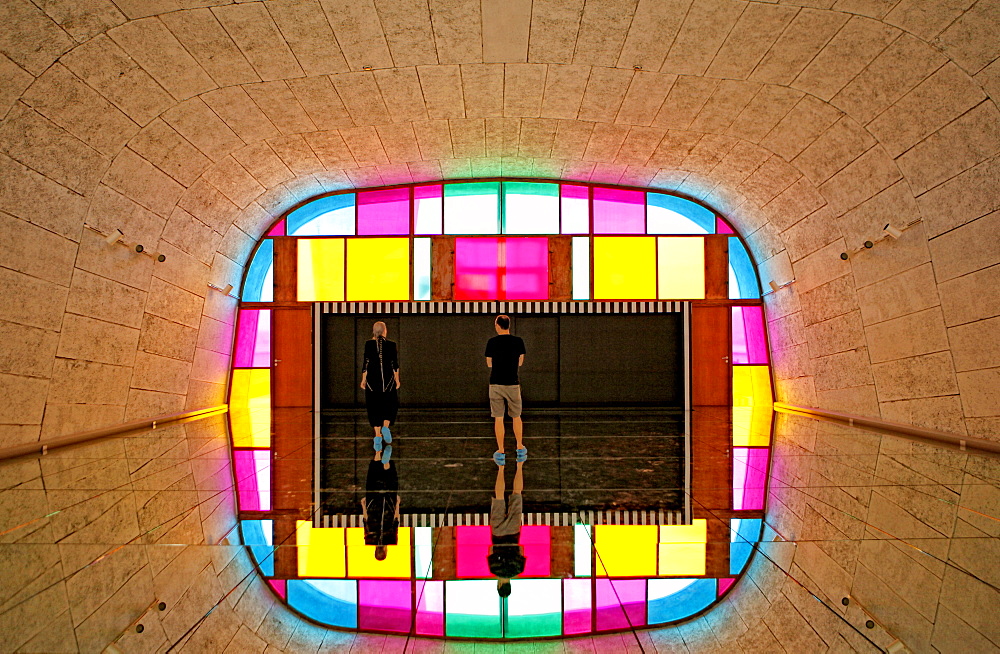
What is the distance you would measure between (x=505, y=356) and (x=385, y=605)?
4072 mm

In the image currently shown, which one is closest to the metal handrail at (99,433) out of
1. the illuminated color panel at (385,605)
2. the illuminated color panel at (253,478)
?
the illuminated color panel at (253,478)

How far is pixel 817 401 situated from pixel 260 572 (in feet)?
37.6

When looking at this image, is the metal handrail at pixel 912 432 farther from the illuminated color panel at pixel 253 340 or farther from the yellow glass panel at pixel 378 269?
the illuminated color panel at pixel 253 340

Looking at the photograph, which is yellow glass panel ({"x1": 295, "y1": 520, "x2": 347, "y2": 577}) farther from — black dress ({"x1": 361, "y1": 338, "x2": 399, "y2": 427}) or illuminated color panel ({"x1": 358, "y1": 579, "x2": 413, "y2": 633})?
black dress ({"x1": 361, "y1": 338, "x2": 399, "y2": 427})

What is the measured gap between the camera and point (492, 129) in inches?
456

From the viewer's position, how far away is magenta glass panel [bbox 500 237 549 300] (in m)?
14.9

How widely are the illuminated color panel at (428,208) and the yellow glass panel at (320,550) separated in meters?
11.1

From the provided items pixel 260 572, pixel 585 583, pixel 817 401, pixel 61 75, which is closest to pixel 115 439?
pixel 61 75

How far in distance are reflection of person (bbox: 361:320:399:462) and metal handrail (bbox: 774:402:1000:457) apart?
6314 mm

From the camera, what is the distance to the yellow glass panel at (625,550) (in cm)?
344

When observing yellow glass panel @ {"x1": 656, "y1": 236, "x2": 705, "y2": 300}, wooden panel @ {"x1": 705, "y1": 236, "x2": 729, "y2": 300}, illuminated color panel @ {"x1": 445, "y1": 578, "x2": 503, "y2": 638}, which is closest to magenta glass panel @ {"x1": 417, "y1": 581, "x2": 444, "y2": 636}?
illuminated color panel @ {"x1": 445, "y1": 578, "x2": 503, "y2": 638}

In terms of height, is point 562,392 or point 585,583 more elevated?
point 562,392

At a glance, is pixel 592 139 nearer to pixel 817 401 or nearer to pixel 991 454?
pixel 817 401

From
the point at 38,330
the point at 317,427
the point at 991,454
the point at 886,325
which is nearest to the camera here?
the point at 991,454
